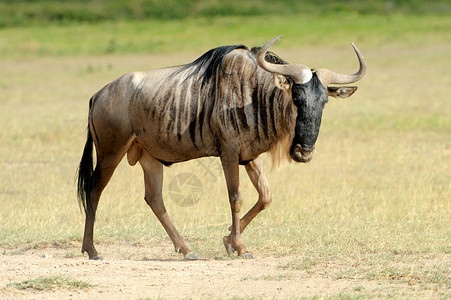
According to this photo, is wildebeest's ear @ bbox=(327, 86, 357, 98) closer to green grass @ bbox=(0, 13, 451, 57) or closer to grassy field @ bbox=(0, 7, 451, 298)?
grassy field @ bbox=(0, 7, 451, 298)

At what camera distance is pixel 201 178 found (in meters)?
10.6

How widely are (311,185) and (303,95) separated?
10.8ft

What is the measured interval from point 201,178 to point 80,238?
9.53ft

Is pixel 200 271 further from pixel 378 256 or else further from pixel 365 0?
pixel 365 0

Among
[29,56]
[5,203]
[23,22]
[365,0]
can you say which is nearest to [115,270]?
[5,203]

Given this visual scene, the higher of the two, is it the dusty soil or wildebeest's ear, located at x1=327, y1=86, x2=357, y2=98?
wildebeest's ear, located at x1=327, y1=86, x2=357, y2=98

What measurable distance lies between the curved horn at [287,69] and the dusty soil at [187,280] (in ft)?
4.73

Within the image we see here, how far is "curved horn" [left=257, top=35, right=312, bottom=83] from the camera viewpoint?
6812 millimetres

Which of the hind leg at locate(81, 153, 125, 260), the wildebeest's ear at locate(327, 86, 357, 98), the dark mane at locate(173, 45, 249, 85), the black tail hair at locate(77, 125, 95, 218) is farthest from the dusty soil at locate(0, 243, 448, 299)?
the dark mane at locate(173, 45, 249, 85)

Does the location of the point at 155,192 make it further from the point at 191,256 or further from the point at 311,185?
the point at 311,185

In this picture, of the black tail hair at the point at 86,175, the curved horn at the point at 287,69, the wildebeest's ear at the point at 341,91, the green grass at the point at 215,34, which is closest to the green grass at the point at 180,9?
the green grass at the point at 215,34

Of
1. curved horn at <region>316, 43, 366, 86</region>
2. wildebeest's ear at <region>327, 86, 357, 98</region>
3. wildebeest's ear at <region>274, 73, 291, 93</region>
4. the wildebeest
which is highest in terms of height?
curved horn at <region>316, 43, 366, 86</region>

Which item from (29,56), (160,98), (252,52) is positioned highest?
(252,52)

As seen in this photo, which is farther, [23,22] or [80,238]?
[23,22]
